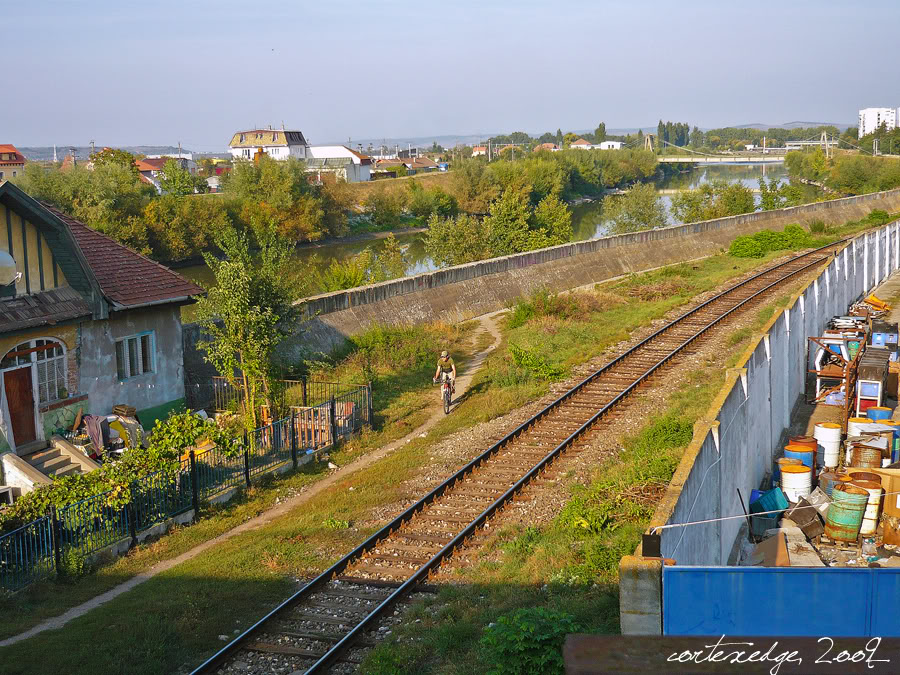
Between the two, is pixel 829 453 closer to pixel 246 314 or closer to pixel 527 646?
pixel 527 646

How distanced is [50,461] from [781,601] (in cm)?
1393

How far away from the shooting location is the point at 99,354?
18234mm

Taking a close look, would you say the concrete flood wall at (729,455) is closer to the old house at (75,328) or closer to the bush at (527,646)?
the bush at (527,646)

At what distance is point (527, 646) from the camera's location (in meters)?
7.40

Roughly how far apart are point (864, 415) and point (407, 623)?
12.4m

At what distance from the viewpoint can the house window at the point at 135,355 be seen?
18875 mm

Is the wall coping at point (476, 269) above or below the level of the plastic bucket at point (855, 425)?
above

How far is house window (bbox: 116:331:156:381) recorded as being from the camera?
18875 millimetres

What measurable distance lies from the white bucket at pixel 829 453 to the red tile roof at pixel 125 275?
13.4 metres

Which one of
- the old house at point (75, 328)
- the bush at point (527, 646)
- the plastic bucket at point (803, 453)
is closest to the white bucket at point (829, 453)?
the plastic bucket at point (803, 453)

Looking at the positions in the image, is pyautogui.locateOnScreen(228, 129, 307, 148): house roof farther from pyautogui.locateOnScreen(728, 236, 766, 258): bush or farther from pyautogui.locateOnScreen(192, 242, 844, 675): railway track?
pyautogui.locateOnScreen(192, 242, 844, 675): railway track

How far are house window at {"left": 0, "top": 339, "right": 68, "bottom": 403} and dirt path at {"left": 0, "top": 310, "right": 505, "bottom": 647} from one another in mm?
5283

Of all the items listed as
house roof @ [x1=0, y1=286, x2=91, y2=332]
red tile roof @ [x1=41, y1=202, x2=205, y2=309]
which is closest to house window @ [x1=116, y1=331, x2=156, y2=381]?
red tile roof @ [x1=41, y1=202, x2=205, y2=309]

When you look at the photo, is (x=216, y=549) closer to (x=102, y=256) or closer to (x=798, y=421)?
(x=102, y=256)
